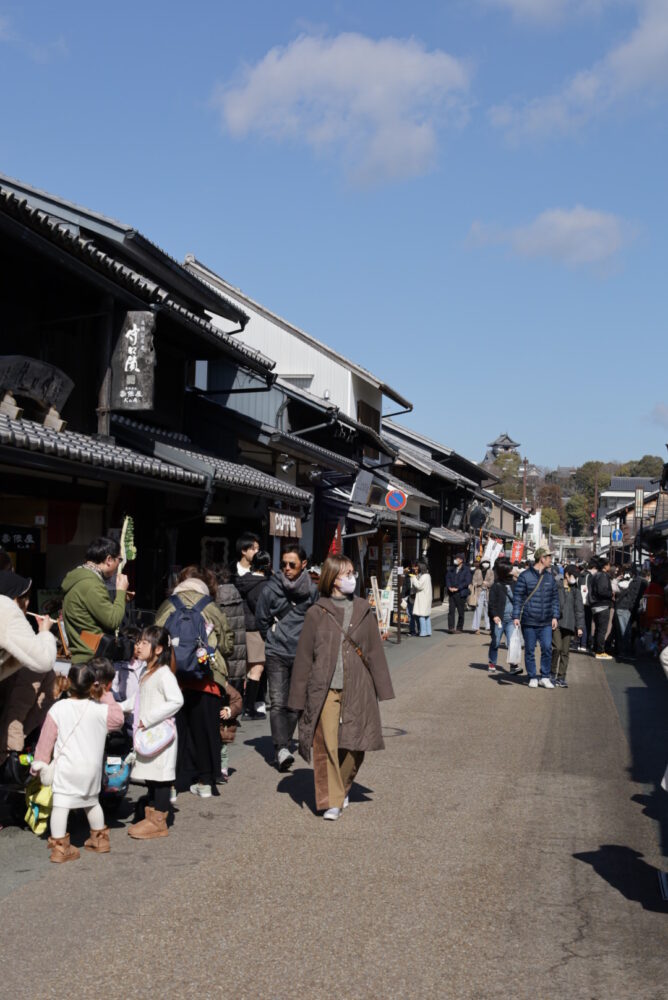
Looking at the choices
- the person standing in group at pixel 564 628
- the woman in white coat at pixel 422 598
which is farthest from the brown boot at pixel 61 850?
the woman in white coat at pixel 422 598

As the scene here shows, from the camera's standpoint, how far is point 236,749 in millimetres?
9609

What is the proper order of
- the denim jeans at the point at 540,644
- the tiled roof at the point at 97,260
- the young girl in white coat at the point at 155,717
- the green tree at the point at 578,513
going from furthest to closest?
the green tree at the point at 578,513 < the denim jeans at the point at 540,644 < the tiled roof at the point at 97,260 < the young girl in white coat at the point at 155,717

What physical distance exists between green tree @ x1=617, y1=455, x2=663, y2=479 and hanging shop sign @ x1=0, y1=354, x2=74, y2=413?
405 ft

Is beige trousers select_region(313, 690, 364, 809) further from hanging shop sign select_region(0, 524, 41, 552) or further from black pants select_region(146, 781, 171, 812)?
hanging shop sign select_region(0, 524, 41, 552)

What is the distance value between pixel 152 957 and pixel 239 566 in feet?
21.3

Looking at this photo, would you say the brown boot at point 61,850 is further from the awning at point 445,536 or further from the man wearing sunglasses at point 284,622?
the awning at point 445,536

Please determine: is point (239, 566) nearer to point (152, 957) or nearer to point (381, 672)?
point (381, 672)

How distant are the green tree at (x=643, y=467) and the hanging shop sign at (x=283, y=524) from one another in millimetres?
115604

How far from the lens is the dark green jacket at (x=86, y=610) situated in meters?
7.30

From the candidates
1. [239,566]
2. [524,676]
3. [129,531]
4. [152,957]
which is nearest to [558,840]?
Answer: [152,957]

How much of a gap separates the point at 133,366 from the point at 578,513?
11384 centimetres

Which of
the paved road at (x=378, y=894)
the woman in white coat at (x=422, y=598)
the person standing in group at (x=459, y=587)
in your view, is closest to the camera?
the paved road at (x=378, y=894)

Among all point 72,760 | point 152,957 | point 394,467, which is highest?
point 394,467

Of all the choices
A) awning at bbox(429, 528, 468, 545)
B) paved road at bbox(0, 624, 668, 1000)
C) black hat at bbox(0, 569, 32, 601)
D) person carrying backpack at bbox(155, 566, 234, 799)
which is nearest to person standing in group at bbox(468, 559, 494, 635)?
awning at bbox(429, 528, 468, 545)
